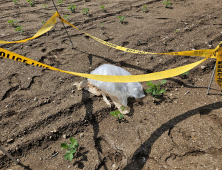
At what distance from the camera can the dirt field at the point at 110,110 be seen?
1.58 m

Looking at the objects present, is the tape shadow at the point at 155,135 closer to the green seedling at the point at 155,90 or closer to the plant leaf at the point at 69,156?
the green seedling at the point at 155,90

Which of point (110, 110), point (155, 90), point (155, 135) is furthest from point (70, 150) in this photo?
point (155, 90)

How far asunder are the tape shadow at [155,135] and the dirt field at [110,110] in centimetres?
1

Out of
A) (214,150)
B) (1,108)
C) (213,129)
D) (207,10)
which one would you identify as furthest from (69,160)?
(207,10)

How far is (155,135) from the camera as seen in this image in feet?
5.63

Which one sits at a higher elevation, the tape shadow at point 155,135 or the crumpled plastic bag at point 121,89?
the crumpled plastic bag at point 121,89

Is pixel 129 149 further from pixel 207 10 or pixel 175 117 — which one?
pixel 207 10

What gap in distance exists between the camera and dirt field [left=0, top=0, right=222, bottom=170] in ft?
5.19

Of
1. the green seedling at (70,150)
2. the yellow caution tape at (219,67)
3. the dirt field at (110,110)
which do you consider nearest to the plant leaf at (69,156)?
the green seedling at (70,150)

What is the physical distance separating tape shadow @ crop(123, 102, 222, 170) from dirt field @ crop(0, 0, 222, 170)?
0.01 metres

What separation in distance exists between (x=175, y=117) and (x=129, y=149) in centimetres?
76

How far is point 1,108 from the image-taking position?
2.08 m

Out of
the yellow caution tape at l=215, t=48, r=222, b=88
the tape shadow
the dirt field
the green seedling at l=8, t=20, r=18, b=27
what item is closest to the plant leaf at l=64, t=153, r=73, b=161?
the dirt field

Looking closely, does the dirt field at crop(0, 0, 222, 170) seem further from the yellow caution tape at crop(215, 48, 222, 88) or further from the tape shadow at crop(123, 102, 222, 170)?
the yellow caution tape at crop(215, 48, 222, 88)
